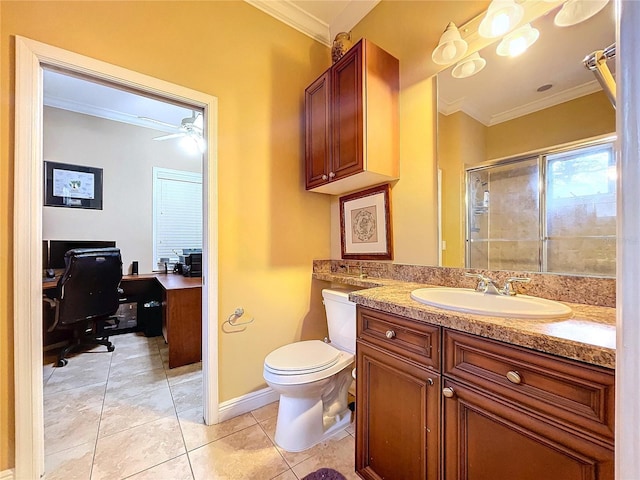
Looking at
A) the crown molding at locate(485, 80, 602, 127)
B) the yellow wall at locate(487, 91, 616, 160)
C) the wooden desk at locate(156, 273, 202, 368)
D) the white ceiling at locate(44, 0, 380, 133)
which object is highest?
the white ceiling at locate(44, 0, 380, 133)

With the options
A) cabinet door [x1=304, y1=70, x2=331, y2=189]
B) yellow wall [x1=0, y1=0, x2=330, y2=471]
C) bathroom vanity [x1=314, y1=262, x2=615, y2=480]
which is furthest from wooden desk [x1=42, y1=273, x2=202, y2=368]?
bathroom vanity [x1=314, y1=262, x2=615, y2=480]

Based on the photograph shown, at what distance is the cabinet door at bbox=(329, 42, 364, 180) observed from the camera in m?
1.53

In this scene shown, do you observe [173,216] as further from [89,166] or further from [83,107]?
[83,107]

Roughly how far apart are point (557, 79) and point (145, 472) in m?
2.61

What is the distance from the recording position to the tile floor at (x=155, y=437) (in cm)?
131

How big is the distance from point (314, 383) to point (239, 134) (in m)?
1.61

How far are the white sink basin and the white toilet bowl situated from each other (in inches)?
27.2

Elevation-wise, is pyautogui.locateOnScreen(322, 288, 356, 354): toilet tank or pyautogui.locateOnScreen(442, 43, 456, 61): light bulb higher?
pyautogui.locateOnScreen(442, 43, 456, 61): light bulb

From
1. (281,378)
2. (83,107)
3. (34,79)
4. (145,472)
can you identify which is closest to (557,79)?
(281,378)

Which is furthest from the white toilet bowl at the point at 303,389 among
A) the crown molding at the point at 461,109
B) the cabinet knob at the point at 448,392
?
the crown molding at the point at 461,109

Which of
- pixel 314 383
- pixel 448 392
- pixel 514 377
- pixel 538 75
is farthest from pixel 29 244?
pixel 538 75

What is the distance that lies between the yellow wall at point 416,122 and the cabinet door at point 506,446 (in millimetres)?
824

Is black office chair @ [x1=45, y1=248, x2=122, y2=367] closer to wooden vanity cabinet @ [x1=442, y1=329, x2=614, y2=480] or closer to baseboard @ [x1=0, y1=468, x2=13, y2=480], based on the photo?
baseboard @ [x1=0, y1=468, x2=13, y2=480]

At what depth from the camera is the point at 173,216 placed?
3.81 metres
